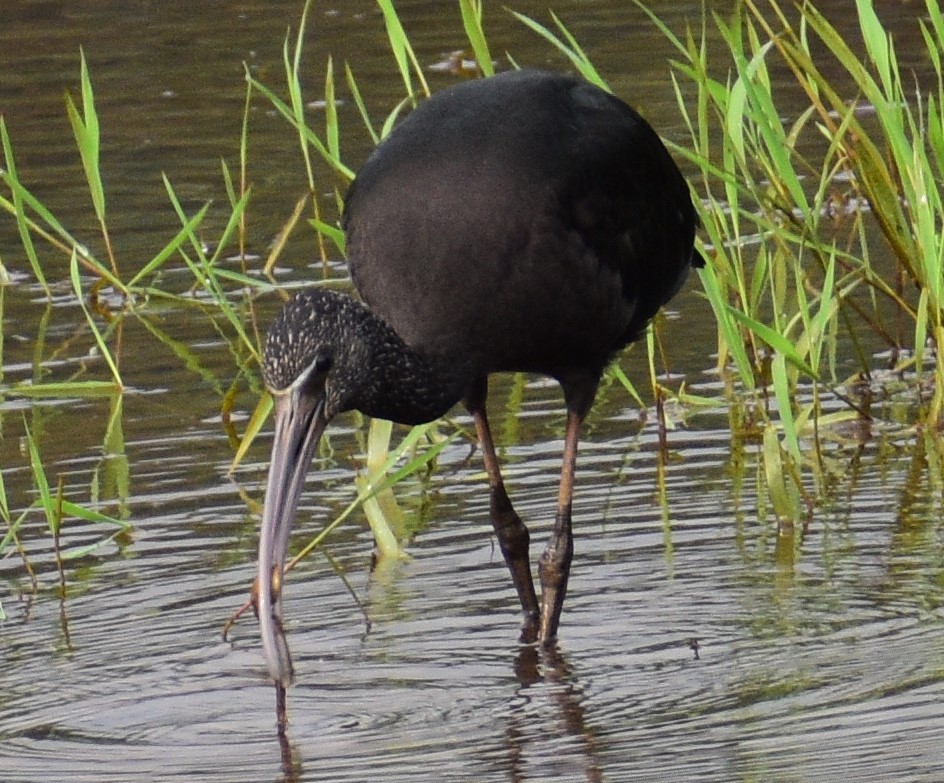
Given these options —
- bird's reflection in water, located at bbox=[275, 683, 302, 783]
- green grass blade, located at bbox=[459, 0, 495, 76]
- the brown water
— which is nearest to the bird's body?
bird's reflection in water, located at bbox=[275, 683, 302, 783]

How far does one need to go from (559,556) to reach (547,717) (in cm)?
79

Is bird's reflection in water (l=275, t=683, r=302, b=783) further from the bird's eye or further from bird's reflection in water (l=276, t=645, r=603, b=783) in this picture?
the bird's eye

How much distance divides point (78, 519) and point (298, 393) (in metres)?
1.66

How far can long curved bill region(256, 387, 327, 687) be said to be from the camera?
428 centimetres

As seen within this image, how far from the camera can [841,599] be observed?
5.06 meters

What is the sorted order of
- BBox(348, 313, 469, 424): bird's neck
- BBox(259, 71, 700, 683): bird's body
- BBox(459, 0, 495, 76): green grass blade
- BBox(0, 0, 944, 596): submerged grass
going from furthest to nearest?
BBox(459, 0, 495, 76): green grass blade < BBox(0, 0, 944, 596): submerged grass < BBox(348, 313, 469, 424): bird's neck < BBox(259, 71, 700, 683): bird's body

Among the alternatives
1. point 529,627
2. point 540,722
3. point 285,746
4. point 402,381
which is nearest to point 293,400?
point 402,381

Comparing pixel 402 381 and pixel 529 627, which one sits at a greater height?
pixel 402 381

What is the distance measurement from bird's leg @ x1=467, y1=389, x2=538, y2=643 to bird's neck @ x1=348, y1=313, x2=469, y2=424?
0.45 meters

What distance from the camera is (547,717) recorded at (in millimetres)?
4500

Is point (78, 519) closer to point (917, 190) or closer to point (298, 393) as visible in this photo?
point (298, 393)

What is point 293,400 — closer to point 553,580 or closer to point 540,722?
point 540,722

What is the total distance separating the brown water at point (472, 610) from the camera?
4.27m

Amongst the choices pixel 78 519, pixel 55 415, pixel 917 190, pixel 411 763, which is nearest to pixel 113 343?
pixel 55 415
